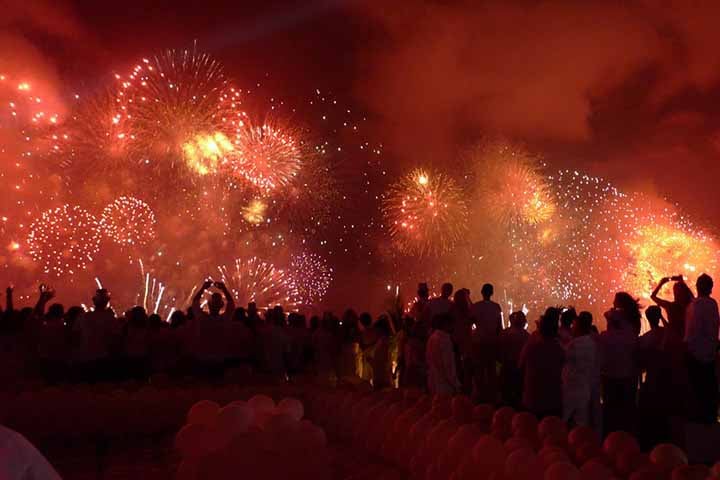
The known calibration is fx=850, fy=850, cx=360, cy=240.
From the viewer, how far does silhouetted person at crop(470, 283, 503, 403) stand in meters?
11.6

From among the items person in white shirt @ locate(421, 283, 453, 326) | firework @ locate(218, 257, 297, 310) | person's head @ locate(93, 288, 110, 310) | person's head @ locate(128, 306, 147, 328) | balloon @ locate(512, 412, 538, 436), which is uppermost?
firework @ locate(218, 257, 297, 310)

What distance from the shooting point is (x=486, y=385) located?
11703 millimetres

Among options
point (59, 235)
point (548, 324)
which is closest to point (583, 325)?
point (548, 324)

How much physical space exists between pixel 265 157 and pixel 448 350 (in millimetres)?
14433

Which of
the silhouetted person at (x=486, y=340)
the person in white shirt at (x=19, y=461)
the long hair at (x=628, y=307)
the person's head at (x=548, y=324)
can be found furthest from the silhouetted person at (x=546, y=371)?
the person in white shirt at (x=19, y=461)

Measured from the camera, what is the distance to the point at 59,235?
26750 millimetres

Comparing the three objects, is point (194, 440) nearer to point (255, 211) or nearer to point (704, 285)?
point (704, 285)

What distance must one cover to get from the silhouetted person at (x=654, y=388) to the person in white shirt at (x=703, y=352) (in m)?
0.30

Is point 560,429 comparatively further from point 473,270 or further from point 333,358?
point 473,270

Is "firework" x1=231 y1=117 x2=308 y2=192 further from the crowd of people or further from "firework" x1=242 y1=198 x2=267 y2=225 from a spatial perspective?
the crowd of people

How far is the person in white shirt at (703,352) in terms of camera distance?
850 cm

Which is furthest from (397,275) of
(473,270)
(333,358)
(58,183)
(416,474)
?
(416,474)

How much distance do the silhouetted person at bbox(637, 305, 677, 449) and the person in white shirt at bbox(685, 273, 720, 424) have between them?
0.98ft

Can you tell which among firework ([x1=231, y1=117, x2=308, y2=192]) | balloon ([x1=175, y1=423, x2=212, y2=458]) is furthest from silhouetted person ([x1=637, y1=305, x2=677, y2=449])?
firework ([x1=231, y1=117, x2=308, y2=192])
